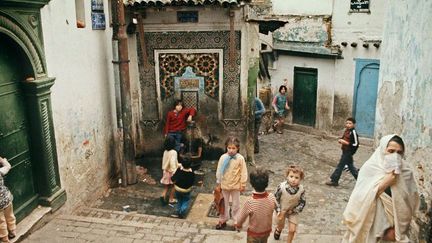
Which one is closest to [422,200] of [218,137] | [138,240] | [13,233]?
[138,240]

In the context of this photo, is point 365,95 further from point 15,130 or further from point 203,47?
point 15,130

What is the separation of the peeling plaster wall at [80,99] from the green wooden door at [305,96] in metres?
7.29

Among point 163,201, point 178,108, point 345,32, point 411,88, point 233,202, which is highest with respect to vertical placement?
point 345,32

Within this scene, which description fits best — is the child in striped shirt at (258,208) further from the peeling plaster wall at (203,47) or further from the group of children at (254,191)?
the peeling plaster wall at (203,47)

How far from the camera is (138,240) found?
548 centimetres

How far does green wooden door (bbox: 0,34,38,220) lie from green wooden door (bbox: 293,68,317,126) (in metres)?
9.84

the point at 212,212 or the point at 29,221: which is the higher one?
the point at 29,221

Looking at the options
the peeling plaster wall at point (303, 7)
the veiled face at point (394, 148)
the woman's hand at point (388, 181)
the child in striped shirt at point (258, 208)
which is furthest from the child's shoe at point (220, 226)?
the peeling plaster wall at point (303, 7)

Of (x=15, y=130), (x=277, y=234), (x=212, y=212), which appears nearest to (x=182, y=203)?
(x=212, y=212)

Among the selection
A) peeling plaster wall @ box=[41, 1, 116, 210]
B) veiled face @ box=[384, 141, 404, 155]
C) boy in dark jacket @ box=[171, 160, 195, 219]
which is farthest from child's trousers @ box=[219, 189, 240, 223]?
veiled face @ box=[384, 141, 404, 155]

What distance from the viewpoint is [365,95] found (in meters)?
12.5

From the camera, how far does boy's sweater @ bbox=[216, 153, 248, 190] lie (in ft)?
20.1

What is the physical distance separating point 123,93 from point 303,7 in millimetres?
7343

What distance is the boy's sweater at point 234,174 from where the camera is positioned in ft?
20.1
